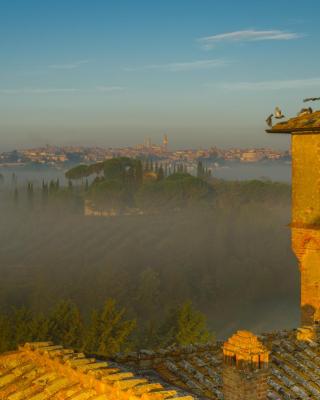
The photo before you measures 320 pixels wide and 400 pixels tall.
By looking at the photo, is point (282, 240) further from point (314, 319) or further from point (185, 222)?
point (314, 319)

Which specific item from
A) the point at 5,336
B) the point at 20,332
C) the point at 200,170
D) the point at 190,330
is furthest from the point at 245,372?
the point at 200,170

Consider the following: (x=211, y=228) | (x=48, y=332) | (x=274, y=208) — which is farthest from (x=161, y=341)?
(x=211, y=228)

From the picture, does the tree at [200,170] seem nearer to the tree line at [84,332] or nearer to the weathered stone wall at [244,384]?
the tree line at [84,332]

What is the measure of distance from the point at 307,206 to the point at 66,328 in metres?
19.1

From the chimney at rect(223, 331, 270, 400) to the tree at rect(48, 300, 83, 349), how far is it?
23.4 meters

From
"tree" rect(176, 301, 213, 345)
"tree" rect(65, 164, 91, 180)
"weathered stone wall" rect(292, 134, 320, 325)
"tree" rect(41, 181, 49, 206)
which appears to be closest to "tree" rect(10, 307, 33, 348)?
"tree" rect(176, 301, 213, 345)

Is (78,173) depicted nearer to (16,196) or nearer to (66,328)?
(16,196)

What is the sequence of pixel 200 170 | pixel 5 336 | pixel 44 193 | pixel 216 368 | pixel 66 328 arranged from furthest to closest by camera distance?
pixel 44 193, pixel 200 170, pixel 66 328, pixel 5 336, pixel 216 368

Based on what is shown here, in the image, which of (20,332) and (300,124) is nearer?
(300,124)

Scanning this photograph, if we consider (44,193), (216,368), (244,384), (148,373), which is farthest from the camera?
(44,193)

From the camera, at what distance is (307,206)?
1691cm

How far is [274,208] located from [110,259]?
29.8 metres

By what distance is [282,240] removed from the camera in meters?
109

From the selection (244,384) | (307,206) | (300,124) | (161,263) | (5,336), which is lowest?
(161,263)
